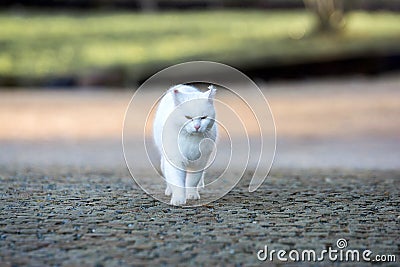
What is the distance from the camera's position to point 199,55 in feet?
63.6

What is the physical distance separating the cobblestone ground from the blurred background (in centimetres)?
828

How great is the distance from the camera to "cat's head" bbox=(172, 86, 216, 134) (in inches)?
176

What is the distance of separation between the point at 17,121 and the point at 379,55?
9455 mm

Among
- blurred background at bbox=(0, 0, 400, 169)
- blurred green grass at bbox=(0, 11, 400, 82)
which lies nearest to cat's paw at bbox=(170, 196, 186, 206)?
blurred background at bbox=(0, 0, 400, 169)

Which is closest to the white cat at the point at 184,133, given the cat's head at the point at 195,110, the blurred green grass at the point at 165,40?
the cat's head at the point at 195,110

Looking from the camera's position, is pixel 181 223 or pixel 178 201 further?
pixel 178 201

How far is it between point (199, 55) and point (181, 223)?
1520 cm

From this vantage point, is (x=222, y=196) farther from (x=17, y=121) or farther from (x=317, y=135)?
(x=17, y=121)

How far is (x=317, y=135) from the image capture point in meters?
13.4

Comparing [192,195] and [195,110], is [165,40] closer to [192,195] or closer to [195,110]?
[192,195]

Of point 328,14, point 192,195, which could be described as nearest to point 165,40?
point 328,14

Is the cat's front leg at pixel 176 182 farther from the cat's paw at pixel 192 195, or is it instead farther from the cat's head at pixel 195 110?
the cat's head at pixel 195 110

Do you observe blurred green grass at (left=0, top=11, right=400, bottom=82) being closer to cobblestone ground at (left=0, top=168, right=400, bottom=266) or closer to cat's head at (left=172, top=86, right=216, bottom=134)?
cobblestone ground at (left=0, top=168, right=400, bottom=266)

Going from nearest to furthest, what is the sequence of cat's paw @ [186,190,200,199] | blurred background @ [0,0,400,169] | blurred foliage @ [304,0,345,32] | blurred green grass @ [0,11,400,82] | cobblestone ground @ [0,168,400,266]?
cobblestone ground @ [0,168,400,266] < cat's paw @ [186,190,200,199] < blurred background @ [0,0,400,169] < blurred green grass @ [0,11,400,82] < blurred foliage @ [304,0,345,32]
